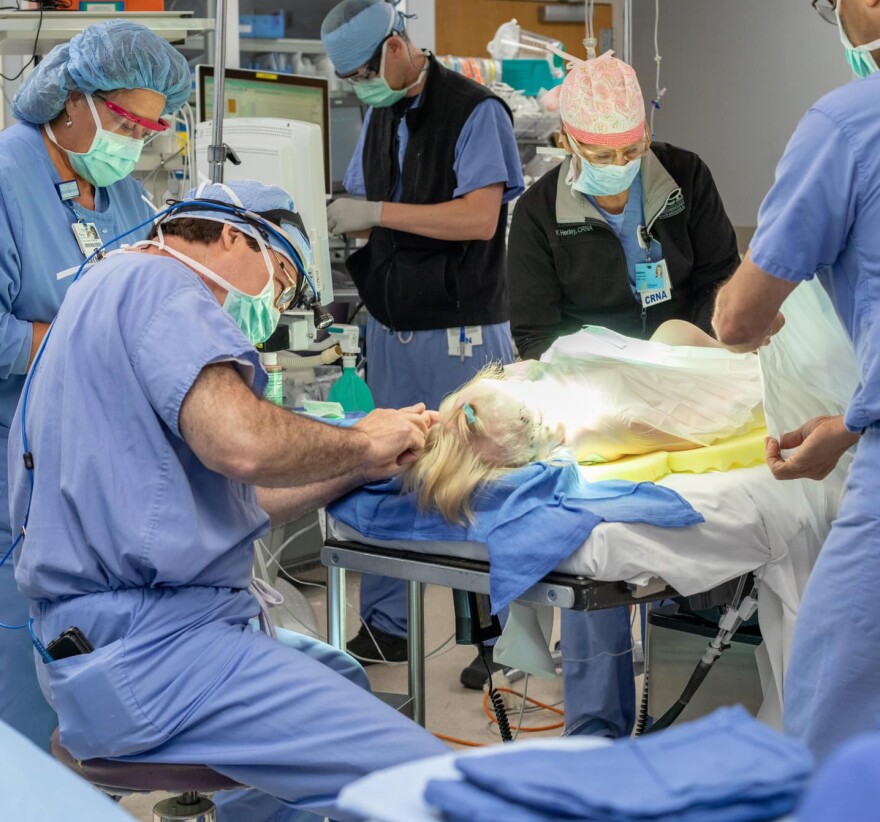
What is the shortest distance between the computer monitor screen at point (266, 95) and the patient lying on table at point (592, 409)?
1.75 m

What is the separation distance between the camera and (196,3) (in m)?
5.32

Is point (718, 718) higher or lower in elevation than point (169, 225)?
lower

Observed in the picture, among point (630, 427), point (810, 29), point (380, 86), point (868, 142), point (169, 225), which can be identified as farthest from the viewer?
point (810, 29)

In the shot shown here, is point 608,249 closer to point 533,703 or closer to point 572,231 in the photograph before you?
point 572,231

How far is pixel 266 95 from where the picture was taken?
400 centimetres

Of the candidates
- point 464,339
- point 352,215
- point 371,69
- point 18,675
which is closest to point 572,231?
point 464,339

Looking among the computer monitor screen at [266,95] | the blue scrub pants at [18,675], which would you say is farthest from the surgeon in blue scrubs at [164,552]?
the computer monitor screen at [266,95]

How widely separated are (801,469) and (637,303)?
3.51 ft

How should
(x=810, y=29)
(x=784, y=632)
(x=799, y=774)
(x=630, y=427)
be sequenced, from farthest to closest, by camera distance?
(x=810, y=29), (x=630, y=427), (x=784, y=632), (x=799, y=774)

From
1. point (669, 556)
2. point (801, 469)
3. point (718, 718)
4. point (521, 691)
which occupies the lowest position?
point (521, 691)

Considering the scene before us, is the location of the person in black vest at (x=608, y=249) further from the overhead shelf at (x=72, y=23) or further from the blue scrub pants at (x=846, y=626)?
the overhead shelf at (x=72, y=23)

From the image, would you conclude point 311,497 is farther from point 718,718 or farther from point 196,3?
point 196,3

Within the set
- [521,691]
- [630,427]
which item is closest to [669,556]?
[630,427]

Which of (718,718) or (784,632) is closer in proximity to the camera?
(718,718)
